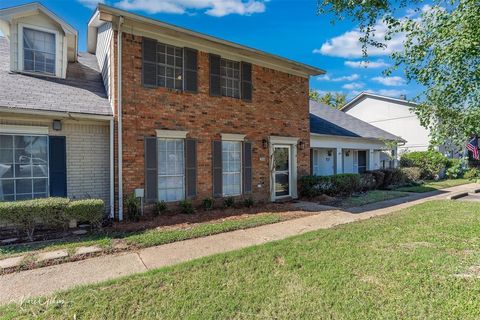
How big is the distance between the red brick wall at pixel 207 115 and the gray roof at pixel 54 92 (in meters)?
1.00

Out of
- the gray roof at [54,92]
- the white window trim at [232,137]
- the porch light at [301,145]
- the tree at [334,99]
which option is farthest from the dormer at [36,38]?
the tree at [334,99]

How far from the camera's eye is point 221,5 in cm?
982

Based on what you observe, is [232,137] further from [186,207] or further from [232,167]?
[186,207]

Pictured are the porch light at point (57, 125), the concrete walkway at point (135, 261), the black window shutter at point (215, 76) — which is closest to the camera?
the concrete walkway at point (135, 261)

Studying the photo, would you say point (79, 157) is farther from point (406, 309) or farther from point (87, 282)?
point (406, 309)

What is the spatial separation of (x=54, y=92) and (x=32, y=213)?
3.73 metres

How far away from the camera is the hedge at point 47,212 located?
569 cm

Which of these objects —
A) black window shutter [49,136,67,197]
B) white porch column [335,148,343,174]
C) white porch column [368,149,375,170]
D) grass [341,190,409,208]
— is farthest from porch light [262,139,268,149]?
white porch column [368,149,375,170]

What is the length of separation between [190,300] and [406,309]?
2.64 metres

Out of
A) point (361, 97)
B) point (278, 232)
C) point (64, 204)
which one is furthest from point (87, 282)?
point (361, 97)

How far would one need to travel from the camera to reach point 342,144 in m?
15.3

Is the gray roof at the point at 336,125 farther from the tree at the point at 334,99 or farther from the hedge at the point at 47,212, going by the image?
the tree at the point at 334,99

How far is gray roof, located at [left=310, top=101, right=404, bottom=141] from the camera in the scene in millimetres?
14922

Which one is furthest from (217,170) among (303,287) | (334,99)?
(334,99)
